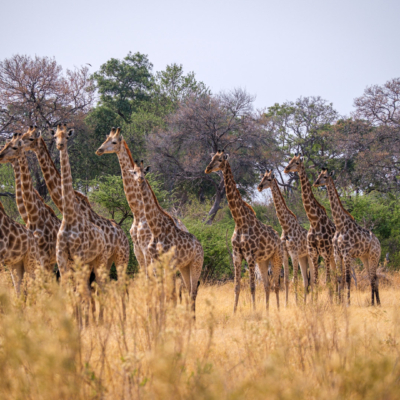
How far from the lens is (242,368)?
15.1 ft

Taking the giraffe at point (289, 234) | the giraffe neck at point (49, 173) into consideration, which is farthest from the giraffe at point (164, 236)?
the giraffe at point (289, 234)

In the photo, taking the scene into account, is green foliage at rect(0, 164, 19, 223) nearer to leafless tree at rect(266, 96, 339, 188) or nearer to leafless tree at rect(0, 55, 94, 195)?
leafless tree at rect(0, 55, 94, 195)

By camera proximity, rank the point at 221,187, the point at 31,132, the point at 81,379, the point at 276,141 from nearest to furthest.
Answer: the point at 81,379, the point at 31,132, the point at 221,187, the point at 276,141

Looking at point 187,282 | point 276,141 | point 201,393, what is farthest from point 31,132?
point 276,141

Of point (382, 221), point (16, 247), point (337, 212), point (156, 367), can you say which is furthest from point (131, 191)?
point (382, 221)

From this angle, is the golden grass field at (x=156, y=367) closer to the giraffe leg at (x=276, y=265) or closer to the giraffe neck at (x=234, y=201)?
the giraffe neck at (x=234, y=201)

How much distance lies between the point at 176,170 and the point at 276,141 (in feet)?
22.1

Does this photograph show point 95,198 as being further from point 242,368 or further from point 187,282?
point 242,368

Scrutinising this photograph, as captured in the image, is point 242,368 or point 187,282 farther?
point 187,282

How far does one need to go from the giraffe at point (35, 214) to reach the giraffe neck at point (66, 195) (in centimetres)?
98

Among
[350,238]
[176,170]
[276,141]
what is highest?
[276,141]

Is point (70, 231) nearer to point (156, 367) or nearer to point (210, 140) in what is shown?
point (156, 367)

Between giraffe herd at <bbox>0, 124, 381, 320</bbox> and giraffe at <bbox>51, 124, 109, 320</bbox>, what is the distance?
0.6 inches

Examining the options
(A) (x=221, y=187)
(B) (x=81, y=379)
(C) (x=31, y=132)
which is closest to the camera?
(B) (x=81, y=379)
